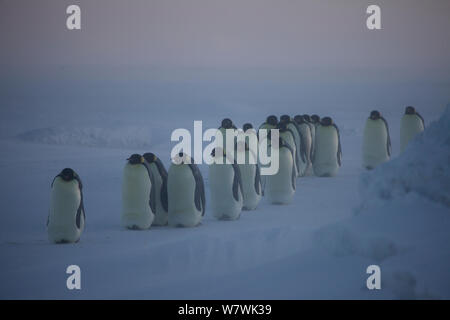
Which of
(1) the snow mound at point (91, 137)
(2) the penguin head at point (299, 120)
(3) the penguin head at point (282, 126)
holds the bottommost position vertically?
(3) the penguin head at point (282, 126)

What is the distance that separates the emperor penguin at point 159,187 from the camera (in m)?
5.91

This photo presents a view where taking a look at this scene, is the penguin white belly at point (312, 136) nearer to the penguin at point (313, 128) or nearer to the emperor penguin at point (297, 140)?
the penguin at point (313, 128)

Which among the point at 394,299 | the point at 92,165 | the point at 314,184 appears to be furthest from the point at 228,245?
the point at 92,165

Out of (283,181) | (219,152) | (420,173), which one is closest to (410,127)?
(283,181)

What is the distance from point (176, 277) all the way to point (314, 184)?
171 inches

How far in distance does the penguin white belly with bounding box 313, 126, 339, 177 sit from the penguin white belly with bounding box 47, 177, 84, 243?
4406mm

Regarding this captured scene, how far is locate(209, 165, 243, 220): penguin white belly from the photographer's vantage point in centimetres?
616

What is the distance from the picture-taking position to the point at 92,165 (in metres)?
9.58

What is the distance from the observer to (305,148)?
916 cm

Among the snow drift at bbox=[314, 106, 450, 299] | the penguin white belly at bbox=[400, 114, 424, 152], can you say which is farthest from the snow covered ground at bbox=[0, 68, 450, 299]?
the penguin white belly at bbox=[400, 114, 424, 152]

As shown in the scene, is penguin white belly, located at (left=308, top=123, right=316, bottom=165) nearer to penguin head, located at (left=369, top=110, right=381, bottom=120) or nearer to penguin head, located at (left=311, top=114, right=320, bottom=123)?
penguin head, located at (left=311, top=114, right=320, bottom=123)

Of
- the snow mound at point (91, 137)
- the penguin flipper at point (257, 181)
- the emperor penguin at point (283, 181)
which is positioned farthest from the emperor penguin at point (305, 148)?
the snow mound at point (91, 137)

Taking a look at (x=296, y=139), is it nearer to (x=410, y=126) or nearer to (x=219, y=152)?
(x=410, y=126)
